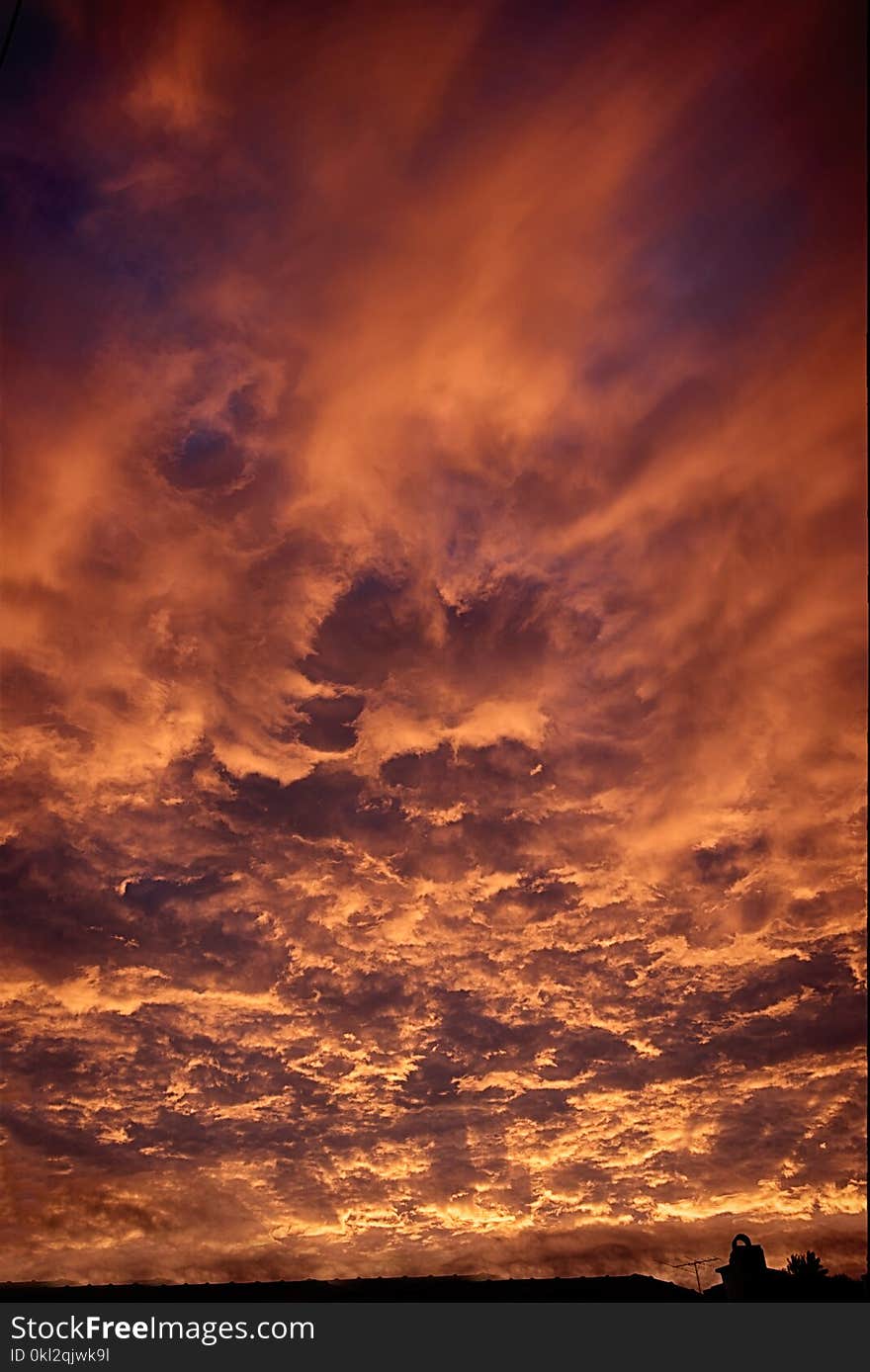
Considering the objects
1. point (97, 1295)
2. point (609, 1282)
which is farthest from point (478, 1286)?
point (97, 1295)

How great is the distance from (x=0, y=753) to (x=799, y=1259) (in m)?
32.6

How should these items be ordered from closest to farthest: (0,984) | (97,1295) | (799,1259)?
(0,984) → (97,1295) → (799,1259)

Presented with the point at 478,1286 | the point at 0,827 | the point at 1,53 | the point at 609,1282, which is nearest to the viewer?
the point at 1,53

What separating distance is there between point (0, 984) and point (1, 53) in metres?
15.8

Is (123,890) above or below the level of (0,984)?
above

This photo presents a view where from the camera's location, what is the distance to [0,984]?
18.6m

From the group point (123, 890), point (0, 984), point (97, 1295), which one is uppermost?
point (123, 890)

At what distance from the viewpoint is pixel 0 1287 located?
72.9 feet

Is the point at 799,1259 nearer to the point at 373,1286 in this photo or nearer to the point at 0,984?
the point at 373,1286
